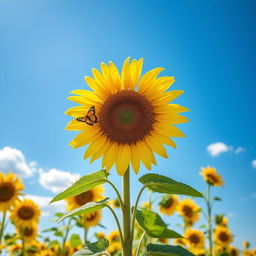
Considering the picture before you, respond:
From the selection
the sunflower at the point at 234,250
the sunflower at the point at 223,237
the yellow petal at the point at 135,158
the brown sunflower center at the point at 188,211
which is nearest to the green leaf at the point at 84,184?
the yellow petal at the point at 135,158

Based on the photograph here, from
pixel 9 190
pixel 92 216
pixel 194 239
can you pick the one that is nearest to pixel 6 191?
pixel 9 190

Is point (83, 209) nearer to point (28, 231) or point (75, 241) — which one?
point (75, 241)

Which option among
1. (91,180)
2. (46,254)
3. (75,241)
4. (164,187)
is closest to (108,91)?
(91,180)

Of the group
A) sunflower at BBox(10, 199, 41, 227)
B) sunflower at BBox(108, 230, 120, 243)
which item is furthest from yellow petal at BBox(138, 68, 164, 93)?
sunflower at BBox(108, 230, 120, 243)

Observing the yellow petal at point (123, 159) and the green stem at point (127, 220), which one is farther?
the yellow petal at point (123, 159)

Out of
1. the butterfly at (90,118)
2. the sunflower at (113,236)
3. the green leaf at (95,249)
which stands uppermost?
the butterfly at (90,118)

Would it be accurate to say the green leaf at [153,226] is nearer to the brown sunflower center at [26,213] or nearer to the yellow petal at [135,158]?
the yellow petal at [135,158]
